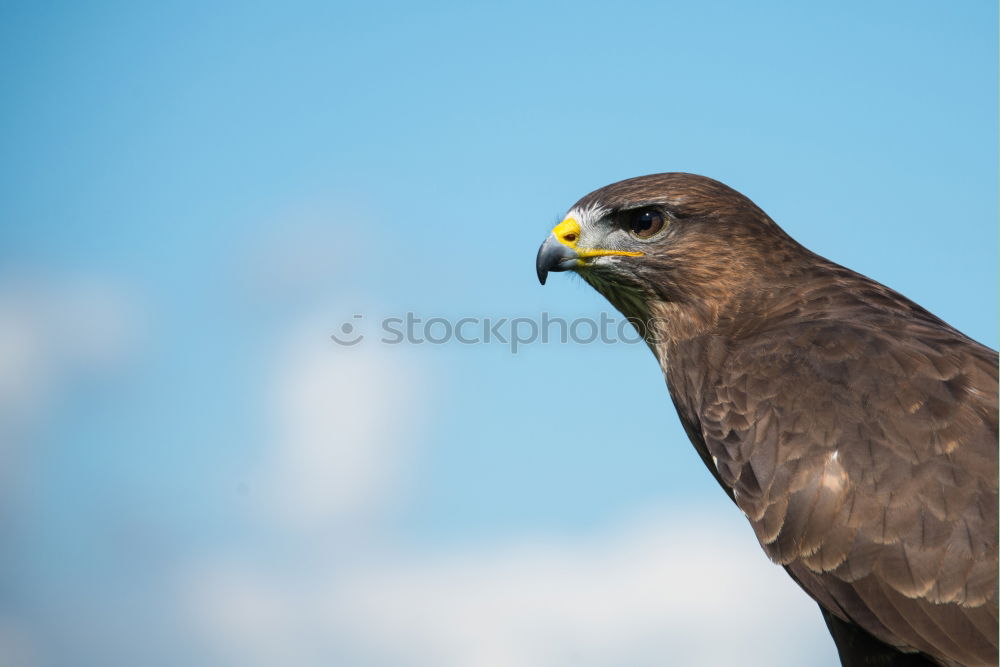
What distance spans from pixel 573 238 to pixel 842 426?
2.16m

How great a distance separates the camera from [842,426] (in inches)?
203

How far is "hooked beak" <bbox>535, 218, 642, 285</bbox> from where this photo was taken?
6637mm

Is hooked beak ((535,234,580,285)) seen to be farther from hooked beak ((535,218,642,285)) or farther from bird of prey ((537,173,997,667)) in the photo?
bird of prey ((537,173,997,667))

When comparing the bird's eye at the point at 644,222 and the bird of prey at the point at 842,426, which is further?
the bird's eye at the point at 644,222

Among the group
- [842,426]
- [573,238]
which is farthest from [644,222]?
[842,426]

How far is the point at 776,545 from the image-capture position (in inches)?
208

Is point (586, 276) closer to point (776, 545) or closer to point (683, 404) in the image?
point (683, 404)

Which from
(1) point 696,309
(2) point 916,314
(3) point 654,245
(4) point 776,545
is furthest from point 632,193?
(4) point 776,545

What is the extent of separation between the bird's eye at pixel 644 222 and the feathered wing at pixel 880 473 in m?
1.25

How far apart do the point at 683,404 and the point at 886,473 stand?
4.46 feet

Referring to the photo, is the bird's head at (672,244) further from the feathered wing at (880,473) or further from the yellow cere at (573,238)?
the feathered wing at (880,473)

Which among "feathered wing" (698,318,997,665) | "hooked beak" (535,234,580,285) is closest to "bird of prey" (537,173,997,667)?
"feathered wing" (698,318,997,665)

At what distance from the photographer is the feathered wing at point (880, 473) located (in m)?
4.85

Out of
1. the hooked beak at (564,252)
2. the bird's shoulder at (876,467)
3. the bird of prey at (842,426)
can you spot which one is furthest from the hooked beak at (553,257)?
the bird's shoulder at (876,467)
